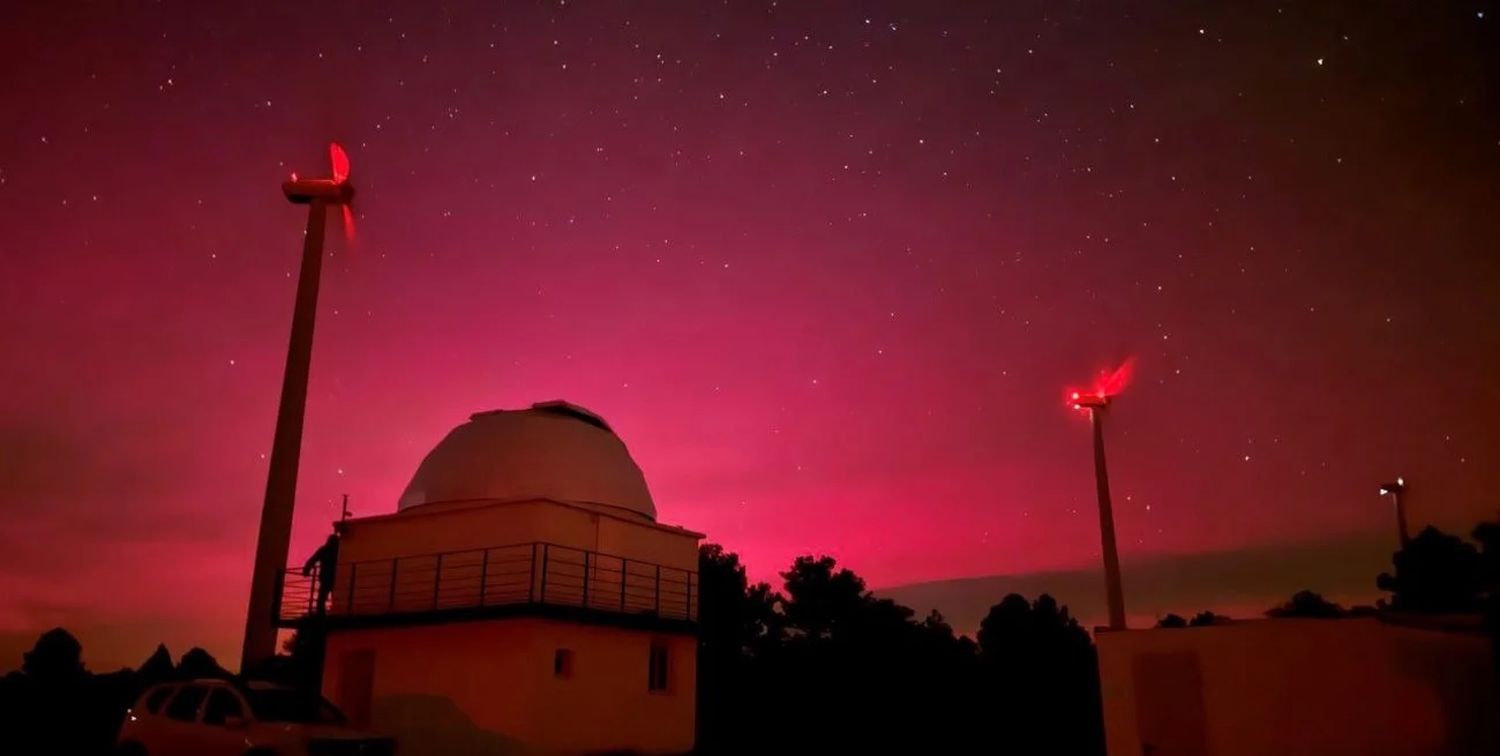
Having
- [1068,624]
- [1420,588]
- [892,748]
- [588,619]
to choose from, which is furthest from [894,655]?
[588,619]

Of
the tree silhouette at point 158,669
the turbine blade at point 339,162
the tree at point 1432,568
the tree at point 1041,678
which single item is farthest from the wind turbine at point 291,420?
the tree at point 1432,568

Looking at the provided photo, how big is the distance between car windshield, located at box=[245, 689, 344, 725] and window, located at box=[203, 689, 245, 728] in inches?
9.3

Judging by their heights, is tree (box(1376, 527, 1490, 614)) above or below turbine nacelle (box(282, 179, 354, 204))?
below

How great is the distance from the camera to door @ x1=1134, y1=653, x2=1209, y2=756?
18.5 m

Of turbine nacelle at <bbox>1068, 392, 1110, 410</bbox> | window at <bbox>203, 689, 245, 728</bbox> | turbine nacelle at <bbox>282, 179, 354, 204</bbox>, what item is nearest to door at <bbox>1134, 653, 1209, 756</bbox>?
turbine nacelle at <bbox>1068, 392, 1110, 410</bbox>

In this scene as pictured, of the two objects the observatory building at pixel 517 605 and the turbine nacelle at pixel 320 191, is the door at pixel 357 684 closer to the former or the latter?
the observatory building at pixel 517 605

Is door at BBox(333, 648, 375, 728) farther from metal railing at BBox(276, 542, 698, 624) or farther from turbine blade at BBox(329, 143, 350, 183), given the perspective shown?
turbine blade at BBox(329, 143, 350, 183)

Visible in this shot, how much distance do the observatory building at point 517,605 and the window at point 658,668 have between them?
4cm

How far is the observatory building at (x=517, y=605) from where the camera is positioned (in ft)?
70.1

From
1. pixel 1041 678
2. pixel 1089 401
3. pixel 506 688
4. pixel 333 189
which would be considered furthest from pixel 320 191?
pixel 1041 678

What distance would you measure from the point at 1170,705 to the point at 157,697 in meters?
16.2

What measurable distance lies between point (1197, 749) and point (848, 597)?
3448 centimetres

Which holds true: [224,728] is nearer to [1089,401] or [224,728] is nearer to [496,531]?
[496,531]

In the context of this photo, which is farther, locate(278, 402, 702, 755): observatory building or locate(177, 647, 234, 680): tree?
locate(177, 647, 234, 680): tree
